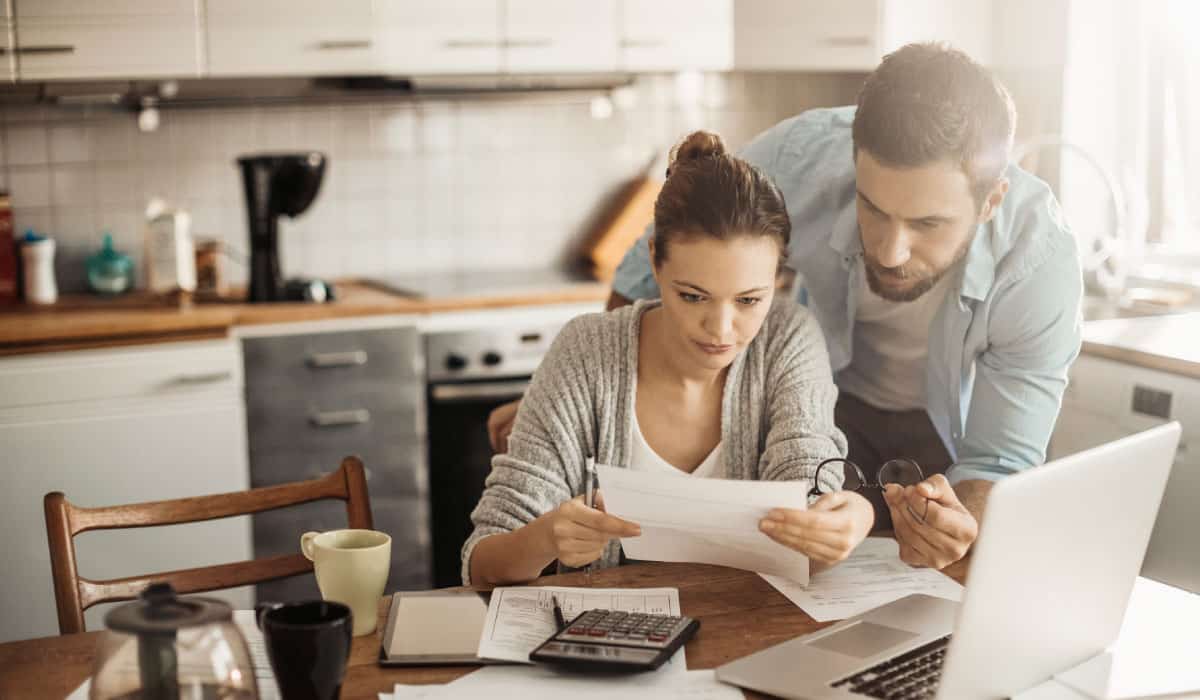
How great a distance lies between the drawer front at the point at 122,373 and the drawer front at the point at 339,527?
40 cm

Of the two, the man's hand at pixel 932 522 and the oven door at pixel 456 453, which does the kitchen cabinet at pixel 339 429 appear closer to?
the oven door at pixel 456 453

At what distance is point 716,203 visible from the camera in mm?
1615

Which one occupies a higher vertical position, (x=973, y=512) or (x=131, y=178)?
(x=131, y=178)

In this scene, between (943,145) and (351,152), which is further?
(351,152)

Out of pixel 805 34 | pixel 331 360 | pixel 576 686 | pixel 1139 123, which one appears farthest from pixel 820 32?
pixel 576 686

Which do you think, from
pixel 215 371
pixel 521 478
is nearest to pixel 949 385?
pixel 521 478

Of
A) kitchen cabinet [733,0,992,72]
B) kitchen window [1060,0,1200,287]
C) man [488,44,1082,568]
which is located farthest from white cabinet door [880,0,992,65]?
man [488,44,1082,568]

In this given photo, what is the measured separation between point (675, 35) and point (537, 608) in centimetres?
246

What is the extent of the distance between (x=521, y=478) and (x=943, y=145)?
2.35 ft

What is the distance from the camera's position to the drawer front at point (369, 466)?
3.06 meters

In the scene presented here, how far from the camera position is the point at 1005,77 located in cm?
376

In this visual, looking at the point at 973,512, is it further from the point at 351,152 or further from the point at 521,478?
the point at 351,152

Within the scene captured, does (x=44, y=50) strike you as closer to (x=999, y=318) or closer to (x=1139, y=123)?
(x=999, y=318)

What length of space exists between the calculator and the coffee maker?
2047 mm
